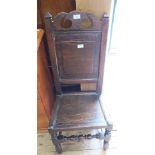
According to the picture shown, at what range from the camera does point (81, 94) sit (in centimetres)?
144

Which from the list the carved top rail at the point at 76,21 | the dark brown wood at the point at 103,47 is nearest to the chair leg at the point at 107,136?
the dark brown wood at the point at 103,47

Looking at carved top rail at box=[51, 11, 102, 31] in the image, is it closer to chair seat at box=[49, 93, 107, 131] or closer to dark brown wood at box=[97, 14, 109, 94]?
dark brown wood at box=[97, 14, 109, 94]

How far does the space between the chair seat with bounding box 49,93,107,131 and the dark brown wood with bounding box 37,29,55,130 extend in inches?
3.7

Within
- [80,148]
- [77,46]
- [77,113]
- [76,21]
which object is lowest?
[80,148]

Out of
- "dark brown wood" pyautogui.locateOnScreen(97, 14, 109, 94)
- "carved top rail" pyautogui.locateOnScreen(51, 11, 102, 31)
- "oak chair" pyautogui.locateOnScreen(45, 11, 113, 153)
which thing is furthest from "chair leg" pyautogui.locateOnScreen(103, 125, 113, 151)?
"carved top rail" pyautogui.locateOnScreen(51, 11, 102, 31)

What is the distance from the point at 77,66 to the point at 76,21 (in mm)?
312

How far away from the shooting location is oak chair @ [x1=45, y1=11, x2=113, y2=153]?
113 cm

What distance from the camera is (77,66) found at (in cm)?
130

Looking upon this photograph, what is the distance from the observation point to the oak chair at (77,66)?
1130mm

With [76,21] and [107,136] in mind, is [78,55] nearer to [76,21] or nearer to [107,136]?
[76,21]

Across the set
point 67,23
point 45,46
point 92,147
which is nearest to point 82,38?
point 67,23

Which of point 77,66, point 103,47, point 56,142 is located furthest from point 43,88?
point 103,47
